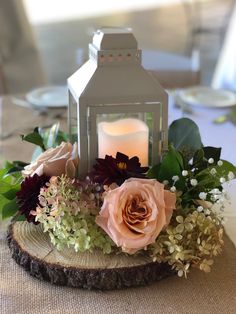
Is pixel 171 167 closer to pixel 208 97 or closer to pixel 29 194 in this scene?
pixel 29 194

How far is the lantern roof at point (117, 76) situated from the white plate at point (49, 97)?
0.68 metres

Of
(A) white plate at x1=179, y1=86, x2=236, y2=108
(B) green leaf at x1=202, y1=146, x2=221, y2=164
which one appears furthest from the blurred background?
(B) green leaf at x1=202, y1=146, x2=221, y2=164

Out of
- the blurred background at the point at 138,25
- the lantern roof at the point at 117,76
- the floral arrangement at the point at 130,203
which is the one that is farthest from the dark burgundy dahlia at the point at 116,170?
the blurred background at the point at 138,25

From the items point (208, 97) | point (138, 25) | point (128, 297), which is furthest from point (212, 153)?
point (138, 25)

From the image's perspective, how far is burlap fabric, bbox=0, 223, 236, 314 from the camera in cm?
78

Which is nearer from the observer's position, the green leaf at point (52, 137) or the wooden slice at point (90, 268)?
the wooden slice at point (90, 268)

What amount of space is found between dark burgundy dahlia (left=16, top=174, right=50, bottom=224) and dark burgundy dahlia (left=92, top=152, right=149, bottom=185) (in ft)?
0.32

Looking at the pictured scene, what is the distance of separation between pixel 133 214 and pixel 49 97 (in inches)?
36.7

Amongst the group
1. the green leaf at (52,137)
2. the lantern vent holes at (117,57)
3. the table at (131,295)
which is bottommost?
the table at (131,295)

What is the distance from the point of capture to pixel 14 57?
8.45 feet

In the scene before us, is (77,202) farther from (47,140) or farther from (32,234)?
(47,140)

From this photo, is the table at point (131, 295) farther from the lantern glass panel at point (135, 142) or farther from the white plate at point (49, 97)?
the white plate at point (49, 97)

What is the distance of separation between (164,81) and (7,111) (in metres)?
0.88

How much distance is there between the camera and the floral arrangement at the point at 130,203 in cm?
77
